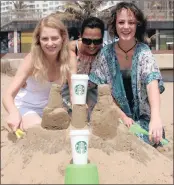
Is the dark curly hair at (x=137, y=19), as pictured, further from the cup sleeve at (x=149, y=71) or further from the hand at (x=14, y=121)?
the hand at (x=14, y=121)

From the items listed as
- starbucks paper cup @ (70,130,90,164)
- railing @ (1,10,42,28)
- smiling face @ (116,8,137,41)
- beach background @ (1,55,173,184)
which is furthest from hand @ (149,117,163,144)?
railing @ (1,10,42,28)

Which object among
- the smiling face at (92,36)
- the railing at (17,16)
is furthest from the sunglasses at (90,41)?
the railing at (17,16)

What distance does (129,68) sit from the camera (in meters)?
2.99

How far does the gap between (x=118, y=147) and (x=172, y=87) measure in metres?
7.78

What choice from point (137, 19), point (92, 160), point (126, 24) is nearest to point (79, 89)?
point (92, 160)

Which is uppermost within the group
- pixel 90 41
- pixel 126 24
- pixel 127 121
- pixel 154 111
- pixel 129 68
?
pixel 126 24

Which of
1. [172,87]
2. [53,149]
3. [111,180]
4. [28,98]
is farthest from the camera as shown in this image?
[172,87]

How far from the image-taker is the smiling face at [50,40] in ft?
9.41

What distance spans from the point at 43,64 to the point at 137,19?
0.70m

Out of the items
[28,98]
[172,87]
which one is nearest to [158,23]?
[172,87]

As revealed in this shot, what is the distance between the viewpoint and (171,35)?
19031mm

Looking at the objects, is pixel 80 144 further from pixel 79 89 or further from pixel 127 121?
pixel 127 121

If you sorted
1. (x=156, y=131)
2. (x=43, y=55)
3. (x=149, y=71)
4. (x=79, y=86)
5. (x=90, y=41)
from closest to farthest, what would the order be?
1. (x=156, y=131)
2. (x=79, y=86)
3. (x=149, y=71)
4. (x=43, y=55)
5. (x=90, y=41)

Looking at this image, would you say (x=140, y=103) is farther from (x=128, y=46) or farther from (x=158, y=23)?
(x=158, y=23)
